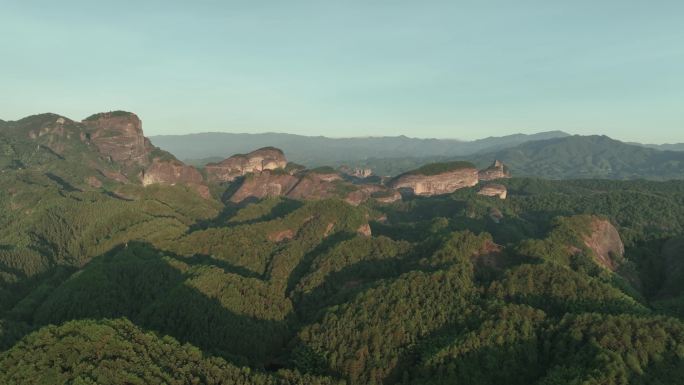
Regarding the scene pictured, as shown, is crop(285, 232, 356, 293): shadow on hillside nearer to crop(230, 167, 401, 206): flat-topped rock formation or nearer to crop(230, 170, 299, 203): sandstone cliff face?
crop(230, 167, 401, 206): flat-topped rock formation

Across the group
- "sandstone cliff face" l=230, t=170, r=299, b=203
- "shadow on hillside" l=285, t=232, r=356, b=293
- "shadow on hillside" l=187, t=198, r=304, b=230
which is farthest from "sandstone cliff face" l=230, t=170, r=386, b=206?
"shadow on hillside" l=285, t=232, r=356, b=293

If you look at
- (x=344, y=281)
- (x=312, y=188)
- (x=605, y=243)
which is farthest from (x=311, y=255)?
(x=312, y=188)

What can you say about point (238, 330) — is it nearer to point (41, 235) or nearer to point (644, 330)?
point (644, 330)

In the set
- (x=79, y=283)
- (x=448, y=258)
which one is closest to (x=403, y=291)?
(x=448, y=258)

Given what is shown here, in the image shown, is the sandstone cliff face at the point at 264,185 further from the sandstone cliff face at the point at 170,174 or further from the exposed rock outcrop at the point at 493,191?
the exposed rock outcrop at the point at 493,191

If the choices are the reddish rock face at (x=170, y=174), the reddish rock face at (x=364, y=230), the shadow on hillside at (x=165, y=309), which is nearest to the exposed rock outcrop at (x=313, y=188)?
the reddish rock face at (x=170, y=174)
